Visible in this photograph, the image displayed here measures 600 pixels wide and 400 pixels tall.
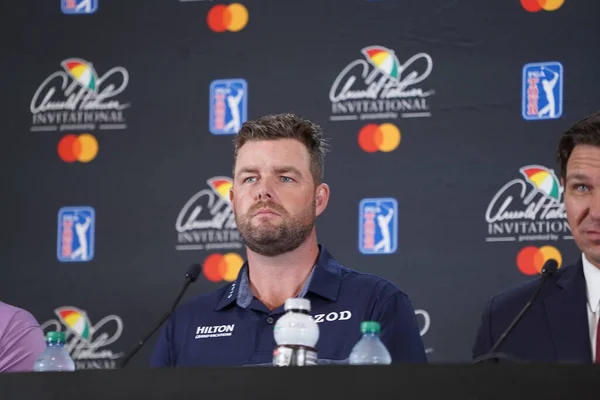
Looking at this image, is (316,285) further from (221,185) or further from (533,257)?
(221,185)

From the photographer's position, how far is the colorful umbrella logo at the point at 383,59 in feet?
15.5

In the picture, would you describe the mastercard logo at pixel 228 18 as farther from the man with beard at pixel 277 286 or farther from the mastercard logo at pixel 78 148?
the man with beard at pixel 277 286

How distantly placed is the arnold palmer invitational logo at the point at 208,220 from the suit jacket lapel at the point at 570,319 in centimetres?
180

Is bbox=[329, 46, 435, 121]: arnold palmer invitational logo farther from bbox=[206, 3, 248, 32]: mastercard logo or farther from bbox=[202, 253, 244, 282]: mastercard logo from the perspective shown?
bbox=[202, 253, 244, 282]: mastercard logo

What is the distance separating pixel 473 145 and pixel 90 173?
1.68m

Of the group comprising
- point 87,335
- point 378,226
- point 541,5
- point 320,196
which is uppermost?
point 541,5

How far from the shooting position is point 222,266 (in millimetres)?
4719

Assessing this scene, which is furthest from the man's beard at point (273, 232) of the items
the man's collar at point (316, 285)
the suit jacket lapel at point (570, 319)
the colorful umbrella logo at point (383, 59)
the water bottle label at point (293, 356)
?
the colorful umbrella logo at point (383, 59)

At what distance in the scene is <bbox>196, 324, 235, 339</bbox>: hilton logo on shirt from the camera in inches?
132

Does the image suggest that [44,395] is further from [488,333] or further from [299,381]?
[488,333]

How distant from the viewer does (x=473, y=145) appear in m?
4.59

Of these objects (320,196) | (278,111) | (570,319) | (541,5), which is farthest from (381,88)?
(570,319)

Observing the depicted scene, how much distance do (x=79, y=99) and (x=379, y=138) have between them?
54.5 inches

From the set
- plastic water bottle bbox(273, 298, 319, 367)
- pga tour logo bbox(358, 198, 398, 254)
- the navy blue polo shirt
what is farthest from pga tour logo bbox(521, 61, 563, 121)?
plastic water bottle bbox(273, 298, 319, 367)
